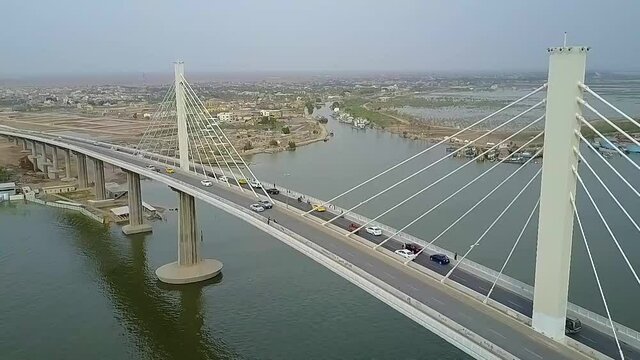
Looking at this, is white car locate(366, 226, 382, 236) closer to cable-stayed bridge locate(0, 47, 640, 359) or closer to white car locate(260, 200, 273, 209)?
cable-stayed bridge locate(0, 47, 640, 359)

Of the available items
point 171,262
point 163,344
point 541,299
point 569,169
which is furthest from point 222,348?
point 569,169

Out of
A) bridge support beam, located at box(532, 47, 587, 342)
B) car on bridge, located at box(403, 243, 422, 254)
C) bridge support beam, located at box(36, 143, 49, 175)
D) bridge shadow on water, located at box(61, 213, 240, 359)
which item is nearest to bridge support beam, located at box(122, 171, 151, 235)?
bridge shadow on water, located at box(61, 213, 240, 359)

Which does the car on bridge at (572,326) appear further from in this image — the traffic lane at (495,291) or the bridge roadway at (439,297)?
the bridge roadway at (439,297)

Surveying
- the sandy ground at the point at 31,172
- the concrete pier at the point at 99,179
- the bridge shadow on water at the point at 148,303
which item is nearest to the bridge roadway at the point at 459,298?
the bridge shadow on water at the point at 148,303

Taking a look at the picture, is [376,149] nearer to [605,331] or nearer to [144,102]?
[605,331]

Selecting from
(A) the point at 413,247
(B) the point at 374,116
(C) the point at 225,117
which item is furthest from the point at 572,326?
(B) the point at 374,116

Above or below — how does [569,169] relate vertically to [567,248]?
above

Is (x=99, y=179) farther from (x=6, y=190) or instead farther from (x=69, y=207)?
(x=6, y=190)
